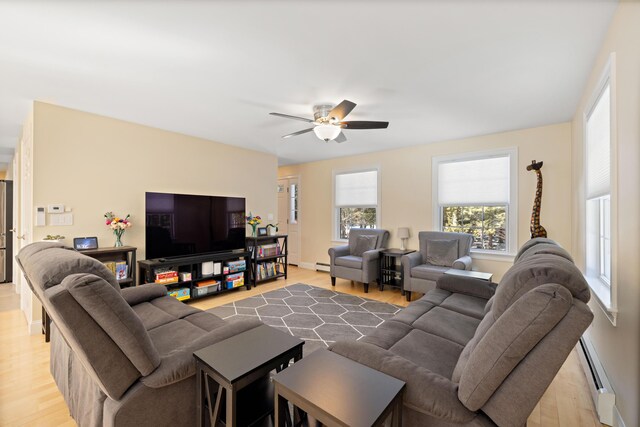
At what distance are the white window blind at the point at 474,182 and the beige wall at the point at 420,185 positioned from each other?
0.19 metres

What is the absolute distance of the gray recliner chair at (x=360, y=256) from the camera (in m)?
4.51

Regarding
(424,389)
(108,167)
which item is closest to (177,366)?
(424,389)

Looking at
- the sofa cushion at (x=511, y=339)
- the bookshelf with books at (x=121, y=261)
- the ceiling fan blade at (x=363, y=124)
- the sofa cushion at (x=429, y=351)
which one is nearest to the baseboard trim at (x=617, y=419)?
the sofa cushion at (x=429, y=351)

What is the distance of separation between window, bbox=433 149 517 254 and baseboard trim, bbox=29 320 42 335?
5.41 m

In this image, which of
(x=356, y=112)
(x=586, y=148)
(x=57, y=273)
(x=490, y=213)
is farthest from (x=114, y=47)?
(x=490, y=213)

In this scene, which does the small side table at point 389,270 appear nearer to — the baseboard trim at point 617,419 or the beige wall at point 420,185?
the beige wall at point 420,185

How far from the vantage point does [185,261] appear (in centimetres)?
386

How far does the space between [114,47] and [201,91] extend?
31.6 inches

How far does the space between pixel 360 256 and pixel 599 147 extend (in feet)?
11.2

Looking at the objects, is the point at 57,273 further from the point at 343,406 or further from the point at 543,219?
the point at 543,219

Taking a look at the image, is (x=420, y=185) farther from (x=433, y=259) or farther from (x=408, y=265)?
(x=408, y=265)

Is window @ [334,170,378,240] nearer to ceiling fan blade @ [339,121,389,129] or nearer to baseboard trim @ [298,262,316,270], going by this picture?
baseboard trim @ [298,262,316,270]

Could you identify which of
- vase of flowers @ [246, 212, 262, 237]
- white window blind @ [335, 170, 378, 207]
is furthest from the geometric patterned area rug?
white window blind @ [335, 170, 378, 207]

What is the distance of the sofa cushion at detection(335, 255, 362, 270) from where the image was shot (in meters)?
4.57
